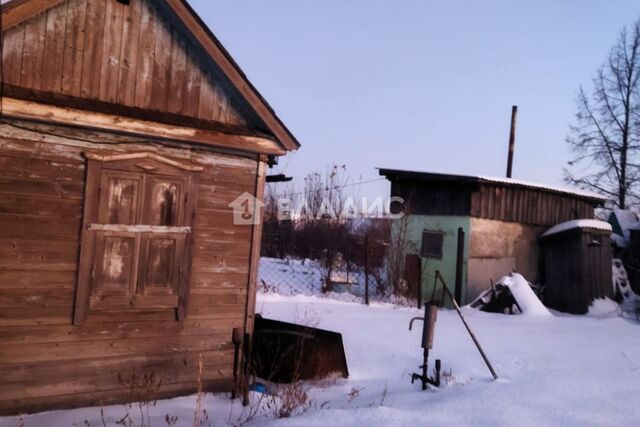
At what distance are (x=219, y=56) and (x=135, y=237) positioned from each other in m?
2.26

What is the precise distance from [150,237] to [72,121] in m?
1.45

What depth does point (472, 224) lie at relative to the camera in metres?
14.4

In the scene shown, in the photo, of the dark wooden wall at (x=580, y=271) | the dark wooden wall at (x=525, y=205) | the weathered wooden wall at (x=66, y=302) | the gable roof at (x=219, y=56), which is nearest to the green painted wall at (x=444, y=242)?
the dark wooden wall at (x=525, y=205)

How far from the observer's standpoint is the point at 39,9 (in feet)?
16.7

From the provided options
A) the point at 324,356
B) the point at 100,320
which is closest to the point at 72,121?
the point at 100,320

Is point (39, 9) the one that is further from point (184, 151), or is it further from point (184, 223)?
point (184, 223)

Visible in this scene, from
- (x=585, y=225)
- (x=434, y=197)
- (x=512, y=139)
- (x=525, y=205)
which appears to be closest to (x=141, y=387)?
(x=434, y=197)

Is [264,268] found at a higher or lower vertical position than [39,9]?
lower

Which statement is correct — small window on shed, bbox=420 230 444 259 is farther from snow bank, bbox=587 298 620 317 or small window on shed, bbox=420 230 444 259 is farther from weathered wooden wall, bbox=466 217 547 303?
snow bank, bbox=587 298 620 317

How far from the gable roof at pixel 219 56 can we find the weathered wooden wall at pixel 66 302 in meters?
0.79

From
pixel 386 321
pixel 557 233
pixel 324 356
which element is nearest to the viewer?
pixel 324 356

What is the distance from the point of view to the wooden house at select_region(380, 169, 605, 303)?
14.4 metres

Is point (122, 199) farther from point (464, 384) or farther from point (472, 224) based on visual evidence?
point (472, 224)

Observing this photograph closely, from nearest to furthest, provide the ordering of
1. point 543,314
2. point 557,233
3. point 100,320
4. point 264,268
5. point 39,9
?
point 39,9, point 100,320, point 543,314, point 557,233, point 264,268
